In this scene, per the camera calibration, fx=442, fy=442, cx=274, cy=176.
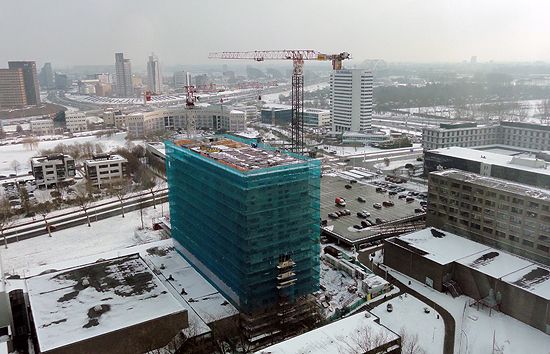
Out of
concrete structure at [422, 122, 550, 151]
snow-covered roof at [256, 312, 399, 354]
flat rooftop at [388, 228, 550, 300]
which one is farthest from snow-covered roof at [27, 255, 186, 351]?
concrete structure at [422, 122, 550, 151]

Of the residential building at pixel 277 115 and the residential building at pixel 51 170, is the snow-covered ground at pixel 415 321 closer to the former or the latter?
the residential building at pixel 51 170

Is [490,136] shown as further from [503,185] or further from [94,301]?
[94,301]

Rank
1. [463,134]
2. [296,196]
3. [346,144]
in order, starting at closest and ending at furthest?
[296,196], [463,134], [346,144]

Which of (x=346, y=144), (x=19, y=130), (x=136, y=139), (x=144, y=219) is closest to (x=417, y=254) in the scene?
(x=144, y=219)

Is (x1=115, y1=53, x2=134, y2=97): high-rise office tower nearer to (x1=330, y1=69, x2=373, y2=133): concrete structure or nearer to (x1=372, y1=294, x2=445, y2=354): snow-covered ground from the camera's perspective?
(x1=330, y1=69, x2=373, y2=133): concrete structure

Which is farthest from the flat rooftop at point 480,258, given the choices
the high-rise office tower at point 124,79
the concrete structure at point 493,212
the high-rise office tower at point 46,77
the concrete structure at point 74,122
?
the high-rise office tower at point 46,77

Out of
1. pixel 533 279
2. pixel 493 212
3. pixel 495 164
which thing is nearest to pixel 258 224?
pixel 533 279

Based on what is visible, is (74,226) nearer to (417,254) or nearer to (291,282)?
(291,282)
